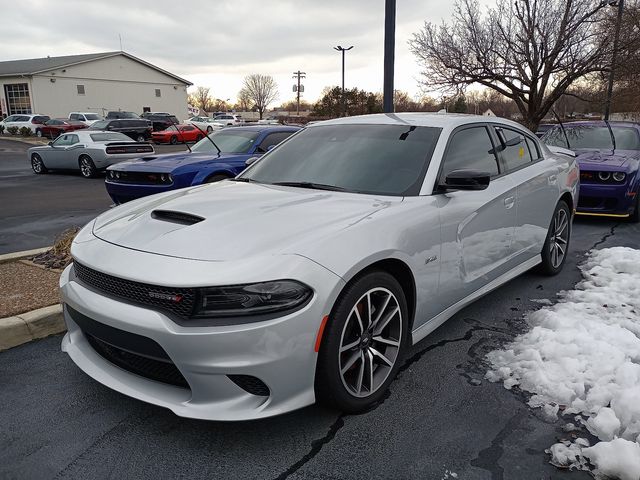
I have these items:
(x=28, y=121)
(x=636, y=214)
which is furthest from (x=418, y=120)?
(x=28, y=121)

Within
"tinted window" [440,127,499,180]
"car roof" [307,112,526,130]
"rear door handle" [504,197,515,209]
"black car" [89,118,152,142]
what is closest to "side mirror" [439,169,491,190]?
"tinted window" [440,127,499,180]

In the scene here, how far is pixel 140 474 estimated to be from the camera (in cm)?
236

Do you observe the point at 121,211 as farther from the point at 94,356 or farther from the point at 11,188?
the point at 11,188

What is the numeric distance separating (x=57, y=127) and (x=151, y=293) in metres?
33.9

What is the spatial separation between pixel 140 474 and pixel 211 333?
2.51 feet

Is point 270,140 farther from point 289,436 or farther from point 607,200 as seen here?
point 289,436

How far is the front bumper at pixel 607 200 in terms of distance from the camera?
7508 mm

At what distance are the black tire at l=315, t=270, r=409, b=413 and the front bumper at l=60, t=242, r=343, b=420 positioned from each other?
10 cm

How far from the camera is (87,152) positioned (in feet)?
48.3

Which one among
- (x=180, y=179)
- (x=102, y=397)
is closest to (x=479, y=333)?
(x=102, y=397)

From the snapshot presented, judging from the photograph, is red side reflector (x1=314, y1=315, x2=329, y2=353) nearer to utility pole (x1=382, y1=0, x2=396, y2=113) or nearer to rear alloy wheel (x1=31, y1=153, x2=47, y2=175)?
utility pole (x1=382, y1=0, x2=396, y2=113)

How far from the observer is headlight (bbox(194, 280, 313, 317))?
7.55 feet

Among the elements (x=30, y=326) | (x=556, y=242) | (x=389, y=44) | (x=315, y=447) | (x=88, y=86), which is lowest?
(x=315, y=447)

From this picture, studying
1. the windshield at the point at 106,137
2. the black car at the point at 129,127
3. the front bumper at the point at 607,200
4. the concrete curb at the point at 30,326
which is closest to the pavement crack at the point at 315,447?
the concrete curb at the point at 30,326
